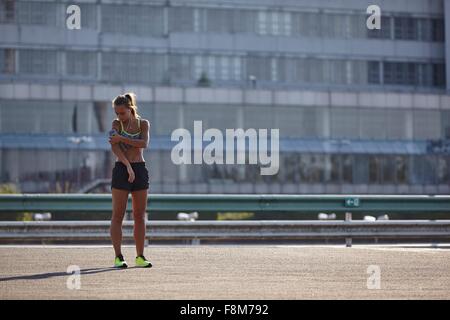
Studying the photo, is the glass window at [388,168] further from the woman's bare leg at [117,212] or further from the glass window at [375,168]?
the woman's bare leg at [117,212]

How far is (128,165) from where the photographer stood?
10.4m

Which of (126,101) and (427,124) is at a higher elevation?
(427,124)

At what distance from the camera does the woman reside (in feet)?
34.1

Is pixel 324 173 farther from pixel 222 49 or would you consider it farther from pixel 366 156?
pixel 222 49

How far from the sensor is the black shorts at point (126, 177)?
1045cm

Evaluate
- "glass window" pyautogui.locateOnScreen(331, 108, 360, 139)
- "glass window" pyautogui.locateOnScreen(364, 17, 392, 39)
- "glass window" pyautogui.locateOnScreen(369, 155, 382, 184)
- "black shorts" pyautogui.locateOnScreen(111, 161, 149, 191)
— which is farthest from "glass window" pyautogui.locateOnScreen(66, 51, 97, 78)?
"black shorts" pyautogui.locateOnScreen(111, 161, 149, 191)

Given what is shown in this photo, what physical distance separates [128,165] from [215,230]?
16.3 feet

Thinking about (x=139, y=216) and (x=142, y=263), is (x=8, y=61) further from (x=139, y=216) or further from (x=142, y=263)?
(x=142, y=263)

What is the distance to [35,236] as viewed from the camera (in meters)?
14.8

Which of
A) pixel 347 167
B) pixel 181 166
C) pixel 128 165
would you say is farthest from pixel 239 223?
pixel 347 167

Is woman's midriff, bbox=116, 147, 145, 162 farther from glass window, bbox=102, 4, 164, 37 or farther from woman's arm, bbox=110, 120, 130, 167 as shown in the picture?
glass window, bbox=102, 4, 164, 37

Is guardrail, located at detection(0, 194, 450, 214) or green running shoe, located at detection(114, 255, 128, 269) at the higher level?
guardrail, located at detection(0, 194, 450, 214)

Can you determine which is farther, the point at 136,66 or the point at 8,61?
the point at 136,66
